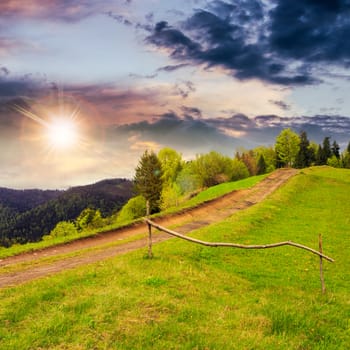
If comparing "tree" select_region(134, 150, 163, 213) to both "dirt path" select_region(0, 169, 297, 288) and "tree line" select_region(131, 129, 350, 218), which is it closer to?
"tree line" select_region(131, 129, 350, 218)

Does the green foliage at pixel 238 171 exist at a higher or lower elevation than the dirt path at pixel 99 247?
higher

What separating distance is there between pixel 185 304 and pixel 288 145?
107 meters

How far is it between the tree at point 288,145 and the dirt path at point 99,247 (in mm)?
66807

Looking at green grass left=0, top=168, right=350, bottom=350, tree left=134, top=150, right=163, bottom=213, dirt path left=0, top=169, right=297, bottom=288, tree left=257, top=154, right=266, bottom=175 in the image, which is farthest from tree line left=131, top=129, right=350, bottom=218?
green grass left=0, top=168, right=350, bottom=350

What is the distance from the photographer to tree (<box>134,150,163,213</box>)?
7131 centimetres

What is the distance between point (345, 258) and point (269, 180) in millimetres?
41602

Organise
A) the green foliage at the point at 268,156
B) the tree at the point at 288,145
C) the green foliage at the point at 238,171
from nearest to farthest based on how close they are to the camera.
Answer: the green foliage at the point at 238,171 → the tree at the point at 288,145 → the green foliage at the point at 268,156

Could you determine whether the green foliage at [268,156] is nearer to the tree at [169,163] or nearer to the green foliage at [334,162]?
the green foliage at [334,162]

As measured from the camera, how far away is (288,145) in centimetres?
10919

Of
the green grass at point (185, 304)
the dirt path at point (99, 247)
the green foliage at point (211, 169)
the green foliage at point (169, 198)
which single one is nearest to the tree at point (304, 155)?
the green foliage at point (211, 169)

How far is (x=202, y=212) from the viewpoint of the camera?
37312 millimetres

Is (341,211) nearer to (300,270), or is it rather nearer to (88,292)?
(300,270)

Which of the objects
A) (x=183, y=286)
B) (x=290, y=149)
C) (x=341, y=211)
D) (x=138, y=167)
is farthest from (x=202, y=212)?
(x=290, y=149)

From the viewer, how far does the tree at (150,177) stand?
71.3m
